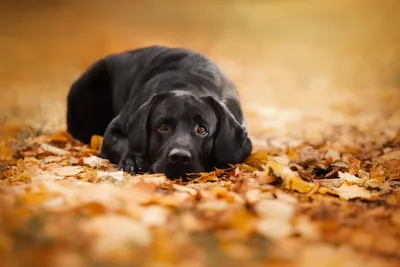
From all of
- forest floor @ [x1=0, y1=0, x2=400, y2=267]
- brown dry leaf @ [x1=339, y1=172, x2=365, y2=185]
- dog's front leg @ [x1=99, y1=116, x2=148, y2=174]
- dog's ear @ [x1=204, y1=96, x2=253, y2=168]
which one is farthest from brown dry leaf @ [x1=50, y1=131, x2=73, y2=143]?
brown dry leaf @ [x1=339, y1=172, x2=365, y2=185]

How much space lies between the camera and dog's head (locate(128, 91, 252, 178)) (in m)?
4.41

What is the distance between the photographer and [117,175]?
4.05 meters

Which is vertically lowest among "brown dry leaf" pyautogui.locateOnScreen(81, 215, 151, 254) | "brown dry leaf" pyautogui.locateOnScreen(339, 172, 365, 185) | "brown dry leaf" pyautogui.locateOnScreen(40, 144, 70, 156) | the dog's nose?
"brown dry leaf" pyautogui.locateOnScreen(40, 144, 70, 156)

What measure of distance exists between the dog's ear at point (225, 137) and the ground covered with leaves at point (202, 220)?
8.0 inches

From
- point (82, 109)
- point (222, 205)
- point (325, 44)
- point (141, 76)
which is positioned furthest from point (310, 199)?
point (325, 44)

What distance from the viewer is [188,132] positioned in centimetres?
447

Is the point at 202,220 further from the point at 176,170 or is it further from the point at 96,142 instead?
the point at 96,142

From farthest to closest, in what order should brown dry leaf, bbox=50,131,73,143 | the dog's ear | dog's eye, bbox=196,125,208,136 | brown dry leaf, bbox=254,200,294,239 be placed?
brown dry leaf, bbox=50,131,73,143, the dog's ear, dog's eye, bbox=196,125,208,136, brown dry leaf, bbox=254,200,294,239

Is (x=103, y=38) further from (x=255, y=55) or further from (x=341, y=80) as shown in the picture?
(x=341, y=80)

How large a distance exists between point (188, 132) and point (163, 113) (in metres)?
0.27

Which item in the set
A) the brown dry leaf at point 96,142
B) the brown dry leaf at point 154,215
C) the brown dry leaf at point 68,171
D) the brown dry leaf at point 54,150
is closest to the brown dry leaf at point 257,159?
the brown dry leaf at point 68,171

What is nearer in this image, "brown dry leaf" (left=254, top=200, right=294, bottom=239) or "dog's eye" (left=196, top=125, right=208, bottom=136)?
"brown dry leaf" (left=254, top=200, right=294, bottom=239)

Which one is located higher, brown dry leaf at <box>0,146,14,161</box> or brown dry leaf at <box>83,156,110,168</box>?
brown dry leaf at <box>83,156,110,168</box>

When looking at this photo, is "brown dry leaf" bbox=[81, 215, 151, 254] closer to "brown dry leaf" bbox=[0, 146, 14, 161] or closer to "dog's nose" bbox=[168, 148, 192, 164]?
"dog's nose" bbox=[168, 148, 192, 164]
